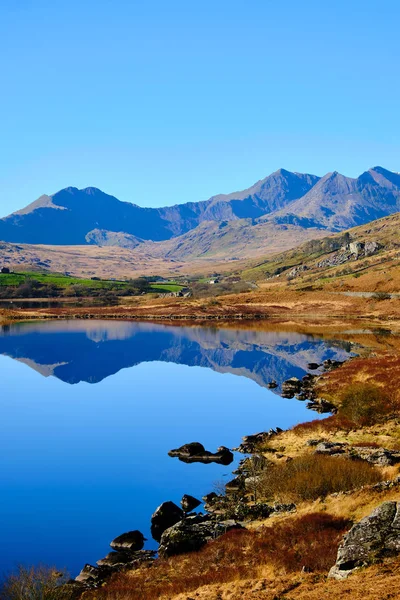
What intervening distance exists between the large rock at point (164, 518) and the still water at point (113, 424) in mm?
520

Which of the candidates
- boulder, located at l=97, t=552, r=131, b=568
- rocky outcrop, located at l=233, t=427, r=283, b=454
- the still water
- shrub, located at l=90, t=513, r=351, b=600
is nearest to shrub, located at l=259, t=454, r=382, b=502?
shrub, located at l=90, t=513, r=351, b=600

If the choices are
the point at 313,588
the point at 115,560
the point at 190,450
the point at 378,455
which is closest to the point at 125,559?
the point at 115,560

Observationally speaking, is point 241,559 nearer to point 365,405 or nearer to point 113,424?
point 365,405

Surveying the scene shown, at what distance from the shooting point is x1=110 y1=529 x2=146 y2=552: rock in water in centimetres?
2436

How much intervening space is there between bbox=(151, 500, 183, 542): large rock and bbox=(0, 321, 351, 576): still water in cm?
52

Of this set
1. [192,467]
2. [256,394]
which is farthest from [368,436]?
[256,394]

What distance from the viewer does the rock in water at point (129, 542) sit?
2436 centimetres

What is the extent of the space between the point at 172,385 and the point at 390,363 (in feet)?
90.7

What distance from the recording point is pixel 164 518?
87.1 feet

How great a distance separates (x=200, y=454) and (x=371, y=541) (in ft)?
73.9

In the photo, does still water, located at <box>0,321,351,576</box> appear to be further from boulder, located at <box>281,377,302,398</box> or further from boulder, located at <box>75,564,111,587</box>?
boulder, located at <box>281,377,302,398</box>

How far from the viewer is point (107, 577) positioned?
69.2 ft

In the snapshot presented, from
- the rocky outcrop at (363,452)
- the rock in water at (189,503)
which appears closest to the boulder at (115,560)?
the rock in water at (189,503)

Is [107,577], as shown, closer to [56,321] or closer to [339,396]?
[339,396]
